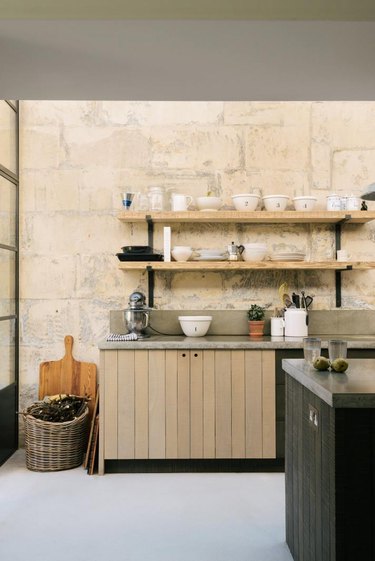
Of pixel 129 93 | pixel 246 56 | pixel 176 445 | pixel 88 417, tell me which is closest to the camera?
pixel 246 56

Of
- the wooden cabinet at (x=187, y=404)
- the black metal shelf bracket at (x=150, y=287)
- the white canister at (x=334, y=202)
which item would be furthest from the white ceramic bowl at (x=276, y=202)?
the wooden cabinet at (x=187, y=404)

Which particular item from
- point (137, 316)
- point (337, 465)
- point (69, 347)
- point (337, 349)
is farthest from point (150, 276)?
point (337, 465)

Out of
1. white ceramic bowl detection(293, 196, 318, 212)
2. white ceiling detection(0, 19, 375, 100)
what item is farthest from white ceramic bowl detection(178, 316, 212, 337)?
white ceiling detection(0, 19, 375, 100)

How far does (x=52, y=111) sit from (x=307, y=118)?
2163 millimetres

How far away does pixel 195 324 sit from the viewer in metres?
4.25

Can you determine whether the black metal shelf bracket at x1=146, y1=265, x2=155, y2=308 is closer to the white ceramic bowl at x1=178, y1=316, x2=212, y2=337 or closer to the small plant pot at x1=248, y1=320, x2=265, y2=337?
the white ceramic bowl at x1=178, y1=316, x2=212, y2=337

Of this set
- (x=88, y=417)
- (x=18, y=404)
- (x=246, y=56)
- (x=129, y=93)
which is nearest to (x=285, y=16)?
(x=246, y=56)

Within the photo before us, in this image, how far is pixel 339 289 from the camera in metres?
4.57

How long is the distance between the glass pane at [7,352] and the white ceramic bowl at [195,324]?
138cm

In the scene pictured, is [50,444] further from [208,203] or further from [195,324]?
[208,203]

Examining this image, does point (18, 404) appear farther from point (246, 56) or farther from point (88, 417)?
point (246, 56)

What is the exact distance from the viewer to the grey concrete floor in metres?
2.69

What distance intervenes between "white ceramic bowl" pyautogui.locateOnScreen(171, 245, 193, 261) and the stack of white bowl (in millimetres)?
447

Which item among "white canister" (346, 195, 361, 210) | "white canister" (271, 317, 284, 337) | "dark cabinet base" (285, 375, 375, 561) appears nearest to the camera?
"dark cabinet base" (285, 375, 375, 561)
